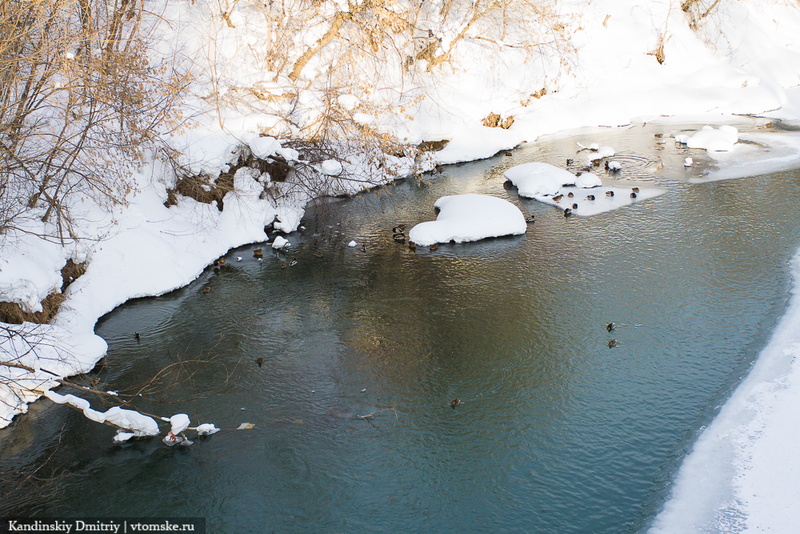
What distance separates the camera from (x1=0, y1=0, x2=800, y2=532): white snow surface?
7258mm

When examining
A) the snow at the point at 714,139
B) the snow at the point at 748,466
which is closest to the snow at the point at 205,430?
the snow at the point at 748,466

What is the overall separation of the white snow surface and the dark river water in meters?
0.49

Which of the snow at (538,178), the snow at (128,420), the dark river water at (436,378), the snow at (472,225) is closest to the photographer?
the dark river water at (436,378)

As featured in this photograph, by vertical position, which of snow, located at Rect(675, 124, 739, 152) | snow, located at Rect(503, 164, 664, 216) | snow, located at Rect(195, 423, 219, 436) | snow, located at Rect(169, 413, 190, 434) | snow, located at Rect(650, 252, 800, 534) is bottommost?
snow, located at Rect(650, 252, 800, 534)

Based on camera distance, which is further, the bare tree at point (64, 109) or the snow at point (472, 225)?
the snow at point (472, 225)

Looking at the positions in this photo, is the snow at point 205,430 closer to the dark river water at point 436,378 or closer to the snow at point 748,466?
the dark river water at point 436,378

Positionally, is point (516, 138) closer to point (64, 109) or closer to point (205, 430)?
point (64, 109)

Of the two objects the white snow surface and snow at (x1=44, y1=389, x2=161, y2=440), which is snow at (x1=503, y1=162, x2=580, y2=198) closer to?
the white snow surface

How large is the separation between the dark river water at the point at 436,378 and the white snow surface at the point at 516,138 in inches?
19.2

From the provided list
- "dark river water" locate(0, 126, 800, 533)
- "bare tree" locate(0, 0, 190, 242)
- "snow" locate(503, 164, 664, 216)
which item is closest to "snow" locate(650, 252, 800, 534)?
"dark river water" locate(0, 126, 800, 533)

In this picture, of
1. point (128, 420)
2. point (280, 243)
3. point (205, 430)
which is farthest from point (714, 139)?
point (128, 420)

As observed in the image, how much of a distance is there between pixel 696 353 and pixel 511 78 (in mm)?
16202

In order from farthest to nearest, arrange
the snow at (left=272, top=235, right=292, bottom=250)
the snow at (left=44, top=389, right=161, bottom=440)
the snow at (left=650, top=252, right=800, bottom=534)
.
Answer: the snow at (left=272, top=235, right=292, bottom=250) < the snow at (left=44, top=389, right=161, bottom=440) < the snow at (left=650, top=252, right=800, bottom=534)

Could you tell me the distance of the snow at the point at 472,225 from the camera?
1346cm
